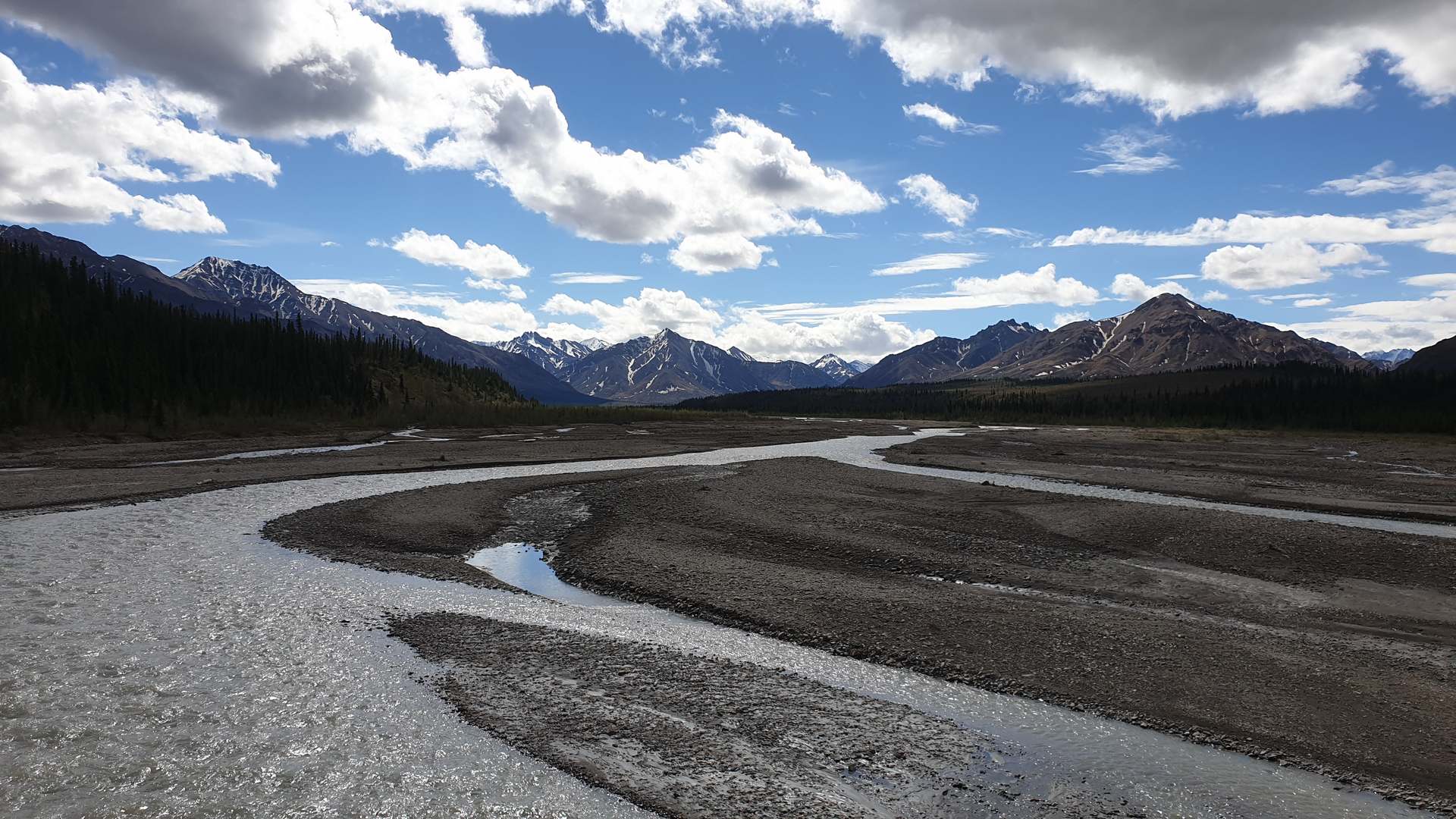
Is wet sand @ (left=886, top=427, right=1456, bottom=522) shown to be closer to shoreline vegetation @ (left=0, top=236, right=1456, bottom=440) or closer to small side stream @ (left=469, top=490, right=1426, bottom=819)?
small side stream @ (left=469, top=490, right=1426, bottom=819)

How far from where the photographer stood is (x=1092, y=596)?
16578mm

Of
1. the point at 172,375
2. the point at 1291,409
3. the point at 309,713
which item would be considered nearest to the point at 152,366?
the point at 172,375

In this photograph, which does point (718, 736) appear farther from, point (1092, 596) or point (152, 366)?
point (152, 366)

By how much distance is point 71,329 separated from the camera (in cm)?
9456

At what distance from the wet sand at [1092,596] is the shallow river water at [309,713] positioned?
930mm

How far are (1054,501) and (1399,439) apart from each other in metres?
97.8

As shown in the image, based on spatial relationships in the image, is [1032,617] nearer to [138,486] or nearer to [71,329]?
[138,486]

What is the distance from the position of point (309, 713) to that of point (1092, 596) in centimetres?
1513

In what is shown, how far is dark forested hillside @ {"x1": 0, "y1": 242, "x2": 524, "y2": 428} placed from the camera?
76.7m

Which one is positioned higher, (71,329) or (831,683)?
(71,329)

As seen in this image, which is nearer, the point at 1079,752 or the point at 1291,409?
the point at 1079,752

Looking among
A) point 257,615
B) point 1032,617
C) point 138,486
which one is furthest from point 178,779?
point 138,486

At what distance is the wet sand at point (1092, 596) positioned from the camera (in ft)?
33.7

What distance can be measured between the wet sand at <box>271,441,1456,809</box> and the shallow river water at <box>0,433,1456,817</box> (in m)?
0.93
